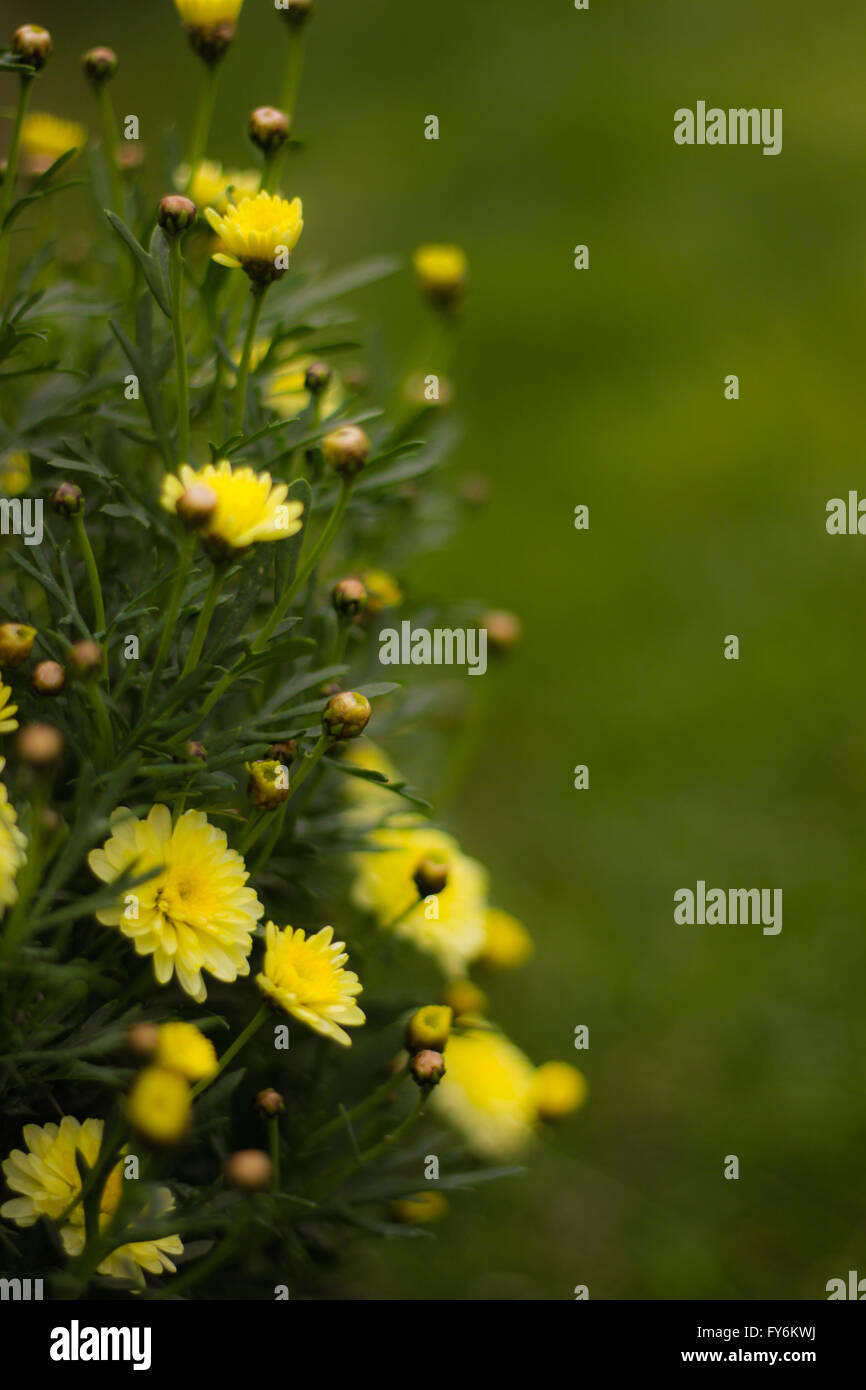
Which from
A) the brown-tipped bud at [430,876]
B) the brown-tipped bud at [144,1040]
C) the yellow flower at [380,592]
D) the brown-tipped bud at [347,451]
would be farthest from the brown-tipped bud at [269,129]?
the brown-tipped bud at [144,1040]

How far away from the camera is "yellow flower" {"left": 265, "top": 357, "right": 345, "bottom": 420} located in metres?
1.17

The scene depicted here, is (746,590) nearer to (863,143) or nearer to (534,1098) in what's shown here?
(534,1098)

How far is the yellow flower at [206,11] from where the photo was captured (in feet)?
3.39

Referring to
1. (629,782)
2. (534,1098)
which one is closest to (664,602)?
(629,782)

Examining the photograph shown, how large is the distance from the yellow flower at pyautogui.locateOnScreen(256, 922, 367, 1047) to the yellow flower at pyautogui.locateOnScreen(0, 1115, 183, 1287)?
0.14 m

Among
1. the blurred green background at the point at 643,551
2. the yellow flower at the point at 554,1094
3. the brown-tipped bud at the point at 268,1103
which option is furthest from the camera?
the blurred green background at the point at 643,551

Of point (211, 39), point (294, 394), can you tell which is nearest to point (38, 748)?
point (294, 394)

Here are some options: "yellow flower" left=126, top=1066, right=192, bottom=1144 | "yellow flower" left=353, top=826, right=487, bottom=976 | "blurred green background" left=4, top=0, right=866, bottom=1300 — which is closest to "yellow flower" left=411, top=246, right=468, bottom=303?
"yellow flower" left=353, top=826, right=487, bottom=976

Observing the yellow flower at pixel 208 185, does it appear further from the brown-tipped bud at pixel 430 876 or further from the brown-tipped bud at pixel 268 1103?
the brown-tipped bud at pixel 268 1103

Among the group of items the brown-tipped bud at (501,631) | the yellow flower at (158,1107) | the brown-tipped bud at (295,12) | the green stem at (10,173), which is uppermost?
the brown-tipped bud at (295,12)

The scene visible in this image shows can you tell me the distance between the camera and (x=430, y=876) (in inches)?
39.7

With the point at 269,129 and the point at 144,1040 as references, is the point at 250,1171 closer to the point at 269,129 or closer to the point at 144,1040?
the point at 144,1040

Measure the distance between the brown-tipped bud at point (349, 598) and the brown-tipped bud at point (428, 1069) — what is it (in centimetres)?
34

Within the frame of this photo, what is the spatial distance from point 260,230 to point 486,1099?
874 mm
